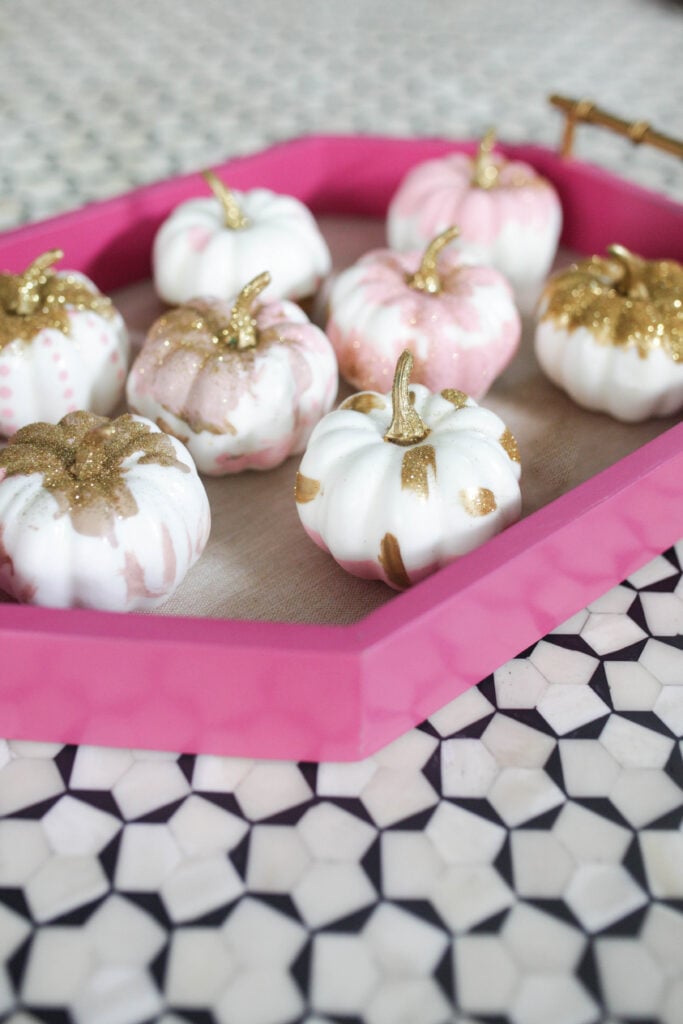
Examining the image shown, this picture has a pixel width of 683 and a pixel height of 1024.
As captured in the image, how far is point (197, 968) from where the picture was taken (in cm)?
73

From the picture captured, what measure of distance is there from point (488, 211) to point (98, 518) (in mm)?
804

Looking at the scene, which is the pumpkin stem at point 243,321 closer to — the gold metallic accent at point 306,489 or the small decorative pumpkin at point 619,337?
the gold metallic accent at point 306,489

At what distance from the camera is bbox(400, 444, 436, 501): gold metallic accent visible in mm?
948

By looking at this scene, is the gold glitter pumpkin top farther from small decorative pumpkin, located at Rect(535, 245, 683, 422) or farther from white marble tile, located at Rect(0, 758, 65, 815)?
white marble tile, located at Rect(0, 758, 65, 815)

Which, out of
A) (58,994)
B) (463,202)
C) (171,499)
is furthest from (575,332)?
(58,994)

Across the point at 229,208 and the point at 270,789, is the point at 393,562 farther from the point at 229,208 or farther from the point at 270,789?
the point at 229,208

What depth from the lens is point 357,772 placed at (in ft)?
2.84

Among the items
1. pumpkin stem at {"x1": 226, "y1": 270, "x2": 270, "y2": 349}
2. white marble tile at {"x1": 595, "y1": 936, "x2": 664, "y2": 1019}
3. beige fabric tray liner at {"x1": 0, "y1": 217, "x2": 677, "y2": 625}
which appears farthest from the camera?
pumpkin stem at {"x1": 226, "y1": 270, "x2": 270, "y2": 349}

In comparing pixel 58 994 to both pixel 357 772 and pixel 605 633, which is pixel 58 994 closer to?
pixel 357 772

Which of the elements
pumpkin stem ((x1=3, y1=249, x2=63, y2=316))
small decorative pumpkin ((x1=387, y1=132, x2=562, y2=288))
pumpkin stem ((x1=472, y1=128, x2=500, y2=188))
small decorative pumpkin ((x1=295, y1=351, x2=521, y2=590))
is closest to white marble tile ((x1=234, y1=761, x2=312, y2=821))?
small decorative pumpkin ((x1=295, y1=351, x2=521, y2=590))

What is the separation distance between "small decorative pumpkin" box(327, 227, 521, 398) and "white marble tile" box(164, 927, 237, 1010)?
2.26 feet

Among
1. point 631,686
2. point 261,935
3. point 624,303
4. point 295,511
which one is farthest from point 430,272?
point 261,935

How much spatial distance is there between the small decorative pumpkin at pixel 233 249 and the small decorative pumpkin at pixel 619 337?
0.33m

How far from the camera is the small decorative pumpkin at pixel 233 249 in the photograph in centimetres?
133
